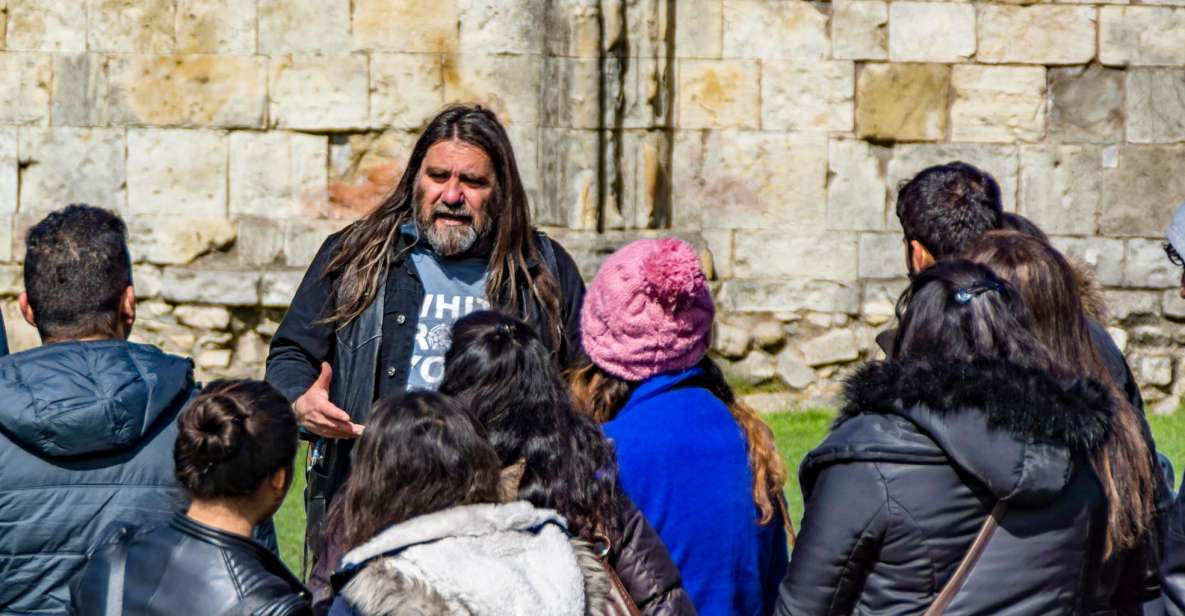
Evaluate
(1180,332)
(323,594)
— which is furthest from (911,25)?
(323,594)

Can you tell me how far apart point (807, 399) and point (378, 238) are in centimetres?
581

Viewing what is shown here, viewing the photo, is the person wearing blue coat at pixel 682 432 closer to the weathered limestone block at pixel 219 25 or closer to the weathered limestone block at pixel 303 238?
the weathered limestone block at pixel 303 238

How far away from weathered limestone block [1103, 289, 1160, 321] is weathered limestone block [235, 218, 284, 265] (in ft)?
16.7

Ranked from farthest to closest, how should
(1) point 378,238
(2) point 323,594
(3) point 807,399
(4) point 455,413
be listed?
(3) point 807,399 < (1) point 378,238 < (2) point 323,594 < (4) point 455,413

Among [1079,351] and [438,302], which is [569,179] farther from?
[1079,351]

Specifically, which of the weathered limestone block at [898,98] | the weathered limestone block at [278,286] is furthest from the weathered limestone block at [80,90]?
the weathered limestone block at [898,98]

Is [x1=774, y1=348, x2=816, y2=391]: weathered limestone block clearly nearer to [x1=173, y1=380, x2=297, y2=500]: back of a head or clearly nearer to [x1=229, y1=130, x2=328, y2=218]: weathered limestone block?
[x1=229, y1=130, x2=328, y2=218]: weathered limestone block

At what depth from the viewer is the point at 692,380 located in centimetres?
390

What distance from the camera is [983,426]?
311 centimetres

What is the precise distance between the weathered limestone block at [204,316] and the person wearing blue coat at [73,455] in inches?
237

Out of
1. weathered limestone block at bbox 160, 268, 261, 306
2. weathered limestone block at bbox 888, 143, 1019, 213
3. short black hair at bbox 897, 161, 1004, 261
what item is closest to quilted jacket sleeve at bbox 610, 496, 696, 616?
short black hair at bbox 897, 161, 1004, 261

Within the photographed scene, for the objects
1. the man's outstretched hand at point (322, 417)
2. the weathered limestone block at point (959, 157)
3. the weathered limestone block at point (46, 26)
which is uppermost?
the weathered limestone block at point (46, 26)

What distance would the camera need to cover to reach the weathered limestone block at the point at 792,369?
10047mm

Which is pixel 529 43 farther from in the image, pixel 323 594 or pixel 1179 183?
pixel 323 594
